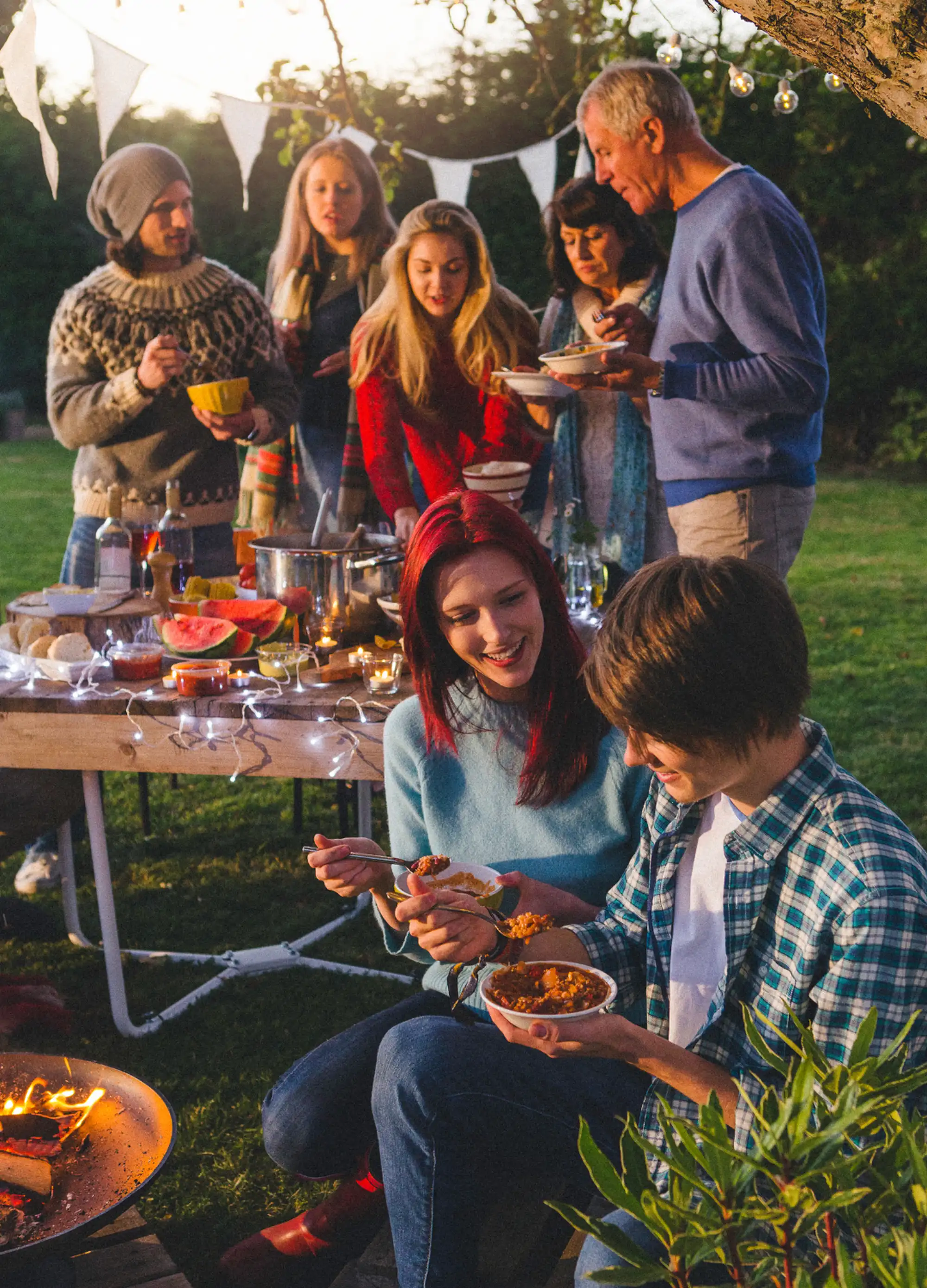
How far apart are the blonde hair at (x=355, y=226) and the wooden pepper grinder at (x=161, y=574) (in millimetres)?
1619

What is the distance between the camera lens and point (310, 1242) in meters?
2.21

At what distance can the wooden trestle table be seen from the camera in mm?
2883

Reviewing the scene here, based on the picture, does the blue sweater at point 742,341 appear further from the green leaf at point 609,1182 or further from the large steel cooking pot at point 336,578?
the green leaf at point 609,1182

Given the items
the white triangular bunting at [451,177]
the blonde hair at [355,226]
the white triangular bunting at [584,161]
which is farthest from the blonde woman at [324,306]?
the white triangular bunting at [451,177]

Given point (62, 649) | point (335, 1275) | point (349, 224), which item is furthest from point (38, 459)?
point (335, 1275)

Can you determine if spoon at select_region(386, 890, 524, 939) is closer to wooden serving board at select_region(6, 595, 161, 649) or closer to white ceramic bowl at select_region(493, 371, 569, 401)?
wooden serving board at select_region(6, 595, 161, 649)

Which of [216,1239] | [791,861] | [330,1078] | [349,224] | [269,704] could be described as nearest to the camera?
[791,861]

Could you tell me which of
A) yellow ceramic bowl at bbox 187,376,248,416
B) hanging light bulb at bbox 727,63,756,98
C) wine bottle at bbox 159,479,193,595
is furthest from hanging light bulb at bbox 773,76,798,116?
wine bottle at bbox 159,479,193,595

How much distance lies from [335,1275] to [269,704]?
1.22 meters

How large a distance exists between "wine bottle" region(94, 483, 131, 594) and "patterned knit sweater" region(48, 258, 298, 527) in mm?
563

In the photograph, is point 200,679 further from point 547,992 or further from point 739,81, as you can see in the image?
point 739,81

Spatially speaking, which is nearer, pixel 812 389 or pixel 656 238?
pixel 812 389

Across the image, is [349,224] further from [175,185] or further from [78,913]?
[78,913]

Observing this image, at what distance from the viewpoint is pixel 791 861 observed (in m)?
1.60
